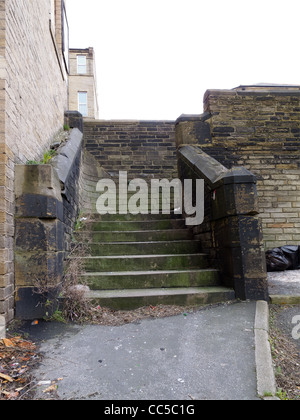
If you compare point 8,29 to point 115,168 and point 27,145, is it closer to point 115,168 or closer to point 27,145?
point 27,145

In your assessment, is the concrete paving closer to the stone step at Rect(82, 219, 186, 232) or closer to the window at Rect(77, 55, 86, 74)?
the stone step at Rect(82, 219, 186, 232)

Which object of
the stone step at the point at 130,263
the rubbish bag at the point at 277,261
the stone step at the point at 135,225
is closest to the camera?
the stone step at the point at 130,263

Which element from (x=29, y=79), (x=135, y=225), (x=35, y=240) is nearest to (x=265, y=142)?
(x=135, y=225)

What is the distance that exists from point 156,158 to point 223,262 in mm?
5306

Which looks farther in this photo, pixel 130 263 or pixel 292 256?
pixel 292 256

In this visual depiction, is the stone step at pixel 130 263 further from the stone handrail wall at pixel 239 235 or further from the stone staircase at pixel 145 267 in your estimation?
the stone handrail wall at pixel 239 235

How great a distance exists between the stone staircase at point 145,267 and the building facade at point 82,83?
935 inches

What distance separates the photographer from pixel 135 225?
5512mm

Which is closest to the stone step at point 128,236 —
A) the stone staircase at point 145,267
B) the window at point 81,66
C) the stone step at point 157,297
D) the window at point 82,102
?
the stone staircase at point 145,267

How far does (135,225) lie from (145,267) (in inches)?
53.8

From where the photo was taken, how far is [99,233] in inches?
200

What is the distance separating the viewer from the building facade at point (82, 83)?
2658 cm

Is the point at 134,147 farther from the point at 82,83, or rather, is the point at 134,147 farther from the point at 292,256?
the point at 82,83
